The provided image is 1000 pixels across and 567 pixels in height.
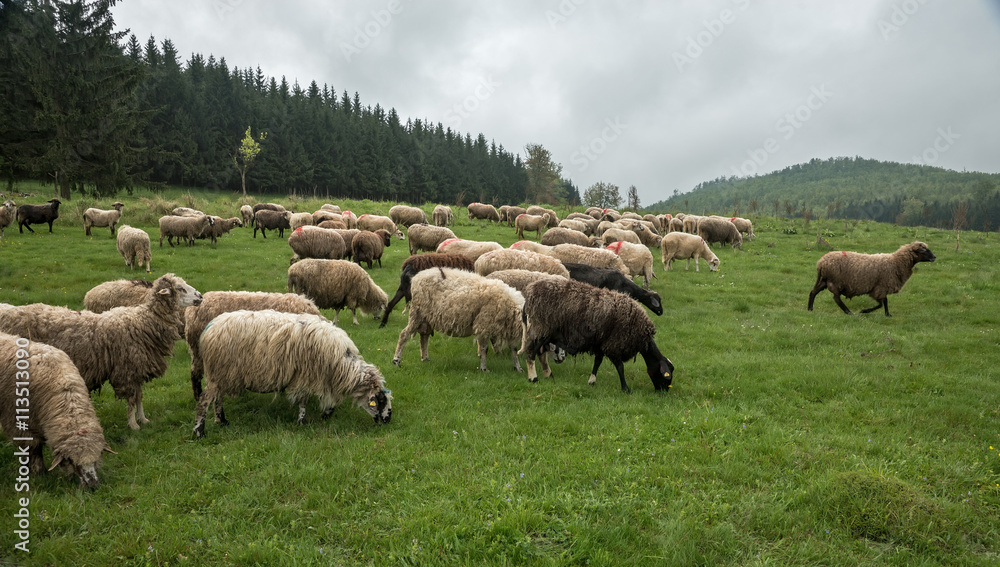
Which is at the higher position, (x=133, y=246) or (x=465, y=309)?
(x=133, y=246)

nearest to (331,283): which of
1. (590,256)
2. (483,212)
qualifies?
(590,256)

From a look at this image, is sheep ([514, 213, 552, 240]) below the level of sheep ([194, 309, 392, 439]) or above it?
above

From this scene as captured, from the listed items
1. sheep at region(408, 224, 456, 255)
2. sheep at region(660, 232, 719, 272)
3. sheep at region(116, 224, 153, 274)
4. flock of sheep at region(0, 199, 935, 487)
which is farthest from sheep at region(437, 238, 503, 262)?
sheep at region(116, 224, 153, 274)

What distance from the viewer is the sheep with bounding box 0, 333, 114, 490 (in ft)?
14.6

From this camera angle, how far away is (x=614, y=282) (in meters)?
11.9

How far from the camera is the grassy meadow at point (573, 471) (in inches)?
152

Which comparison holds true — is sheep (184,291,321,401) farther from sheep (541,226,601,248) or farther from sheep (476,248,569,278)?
sheep (541,226,601,248)

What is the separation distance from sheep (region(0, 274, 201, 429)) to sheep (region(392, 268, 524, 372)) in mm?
A: 3707

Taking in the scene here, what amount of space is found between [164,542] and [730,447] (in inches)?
233

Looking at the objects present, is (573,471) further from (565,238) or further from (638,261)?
(565,238)

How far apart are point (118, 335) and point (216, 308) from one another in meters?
1.37

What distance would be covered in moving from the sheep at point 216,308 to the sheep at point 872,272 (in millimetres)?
14213

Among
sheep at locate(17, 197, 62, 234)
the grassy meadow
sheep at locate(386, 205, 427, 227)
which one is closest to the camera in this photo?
the grassy meadow

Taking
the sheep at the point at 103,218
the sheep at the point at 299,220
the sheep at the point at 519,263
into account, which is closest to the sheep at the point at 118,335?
the sheep at the point at 519,263
